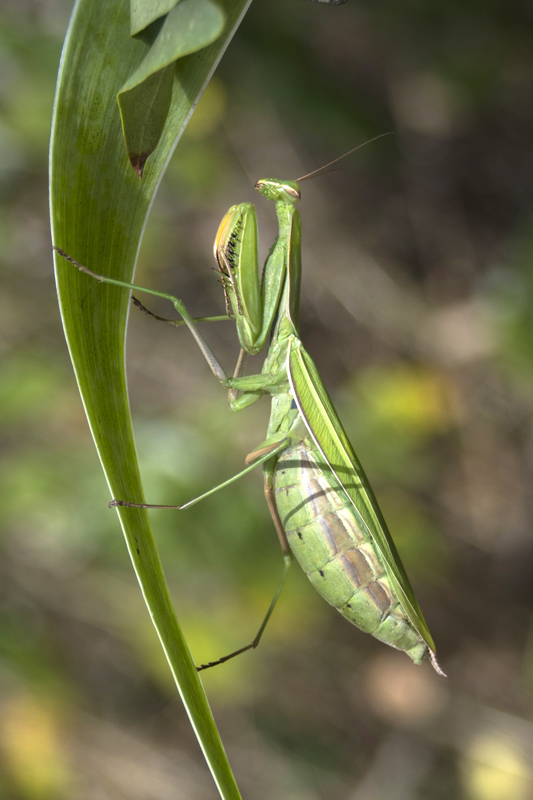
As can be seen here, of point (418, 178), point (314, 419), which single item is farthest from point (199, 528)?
point (418, 178)

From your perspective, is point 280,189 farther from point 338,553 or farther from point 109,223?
point 338,553

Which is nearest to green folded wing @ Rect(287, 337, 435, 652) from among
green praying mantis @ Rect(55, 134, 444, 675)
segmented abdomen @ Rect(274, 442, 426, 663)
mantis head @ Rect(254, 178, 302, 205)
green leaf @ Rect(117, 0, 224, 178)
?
green praying mantis @ Rect(55, 134, 444, 675)

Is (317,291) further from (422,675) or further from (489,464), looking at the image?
(422,675)

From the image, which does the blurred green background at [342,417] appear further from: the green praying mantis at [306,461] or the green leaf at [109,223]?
the green leaf at [109,223]

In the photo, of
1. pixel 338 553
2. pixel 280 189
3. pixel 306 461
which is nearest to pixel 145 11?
pixel 280 189

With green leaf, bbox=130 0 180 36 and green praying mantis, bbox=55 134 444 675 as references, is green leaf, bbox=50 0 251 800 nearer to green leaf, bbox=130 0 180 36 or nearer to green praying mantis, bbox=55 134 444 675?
green leaf, bbox=130 0 180 36

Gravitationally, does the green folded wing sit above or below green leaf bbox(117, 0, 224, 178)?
below
